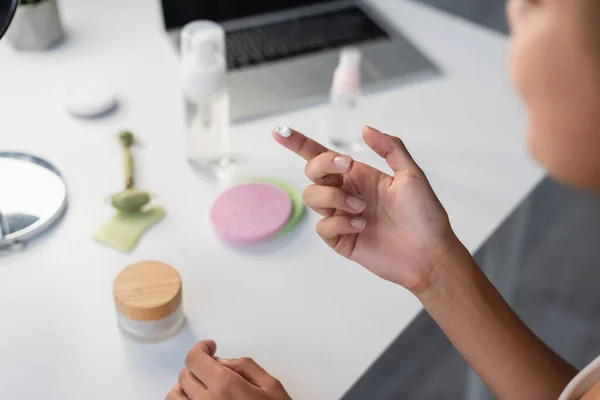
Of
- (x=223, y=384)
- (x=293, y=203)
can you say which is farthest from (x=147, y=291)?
(x=293, y=203)

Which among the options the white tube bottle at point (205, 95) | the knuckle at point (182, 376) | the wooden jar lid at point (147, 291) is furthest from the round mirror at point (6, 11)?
the knuckle at point (182, 376)

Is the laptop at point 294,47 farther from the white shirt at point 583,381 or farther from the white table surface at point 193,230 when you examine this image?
the white shirt at point 583,381

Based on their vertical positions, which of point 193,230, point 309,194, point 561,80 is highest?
point 561,80

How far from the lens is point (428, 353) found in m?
1.27

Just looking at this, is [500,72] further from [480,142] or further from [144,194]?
[144,194]

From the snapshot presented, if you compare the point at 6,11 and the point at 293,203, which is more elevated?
the point at 6,11

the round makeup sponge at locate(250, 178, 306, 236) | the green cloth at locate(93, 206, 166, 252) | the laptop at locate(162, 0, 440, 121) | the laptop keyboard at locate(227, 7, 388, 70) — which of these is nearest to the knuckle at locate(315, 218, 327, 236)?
the round makeup sponge at locate(250, 178, 306, 236)

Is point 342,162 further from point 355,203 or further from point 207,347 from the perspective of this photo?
point 207,347

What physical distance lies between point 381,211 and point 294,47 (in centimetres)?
45

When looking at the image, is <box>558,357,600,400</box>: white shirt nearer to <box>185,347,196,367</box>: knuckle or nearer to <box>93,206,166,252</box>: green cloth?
<box>185,347,196,367</box>: knuckle

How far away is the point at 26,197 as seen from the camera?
2.57 feet

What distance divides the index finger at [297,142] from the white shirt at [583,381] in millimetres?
303

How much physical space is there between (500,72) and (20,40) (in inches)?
27.9

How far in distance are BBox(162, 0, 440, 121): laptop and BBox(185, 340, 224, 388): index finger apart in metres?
0.40
